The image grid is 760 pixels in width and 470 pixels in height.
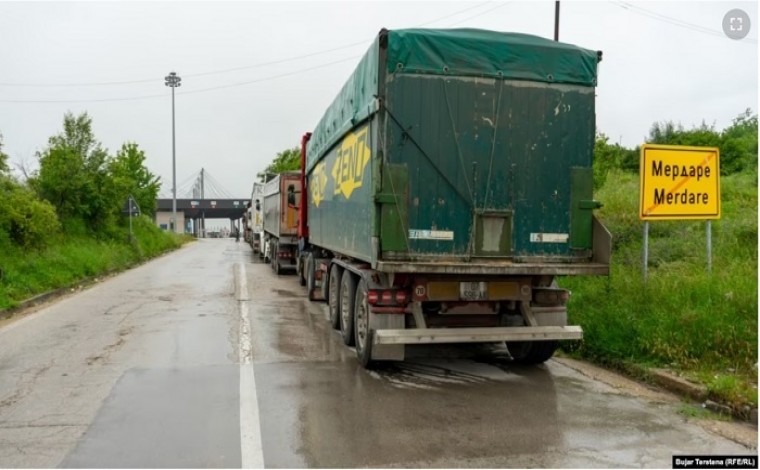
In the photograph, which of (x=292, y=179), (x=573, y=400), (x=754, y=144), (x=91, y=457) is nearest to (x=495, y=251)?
(x=573, y=400)

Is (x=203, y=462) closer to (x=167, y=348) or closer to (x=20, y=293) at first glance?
(x=167, y=348)

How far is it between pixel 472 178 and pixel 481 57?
128cm

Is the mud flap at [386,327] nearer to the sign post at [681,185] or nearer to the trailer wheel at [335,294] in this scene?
the trailer wheel at [335,294]

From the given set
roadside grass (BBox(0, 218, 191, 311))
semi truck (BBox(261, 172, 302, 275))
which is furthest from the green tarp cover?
semi truck (BBox(261, 172, 302, 275))

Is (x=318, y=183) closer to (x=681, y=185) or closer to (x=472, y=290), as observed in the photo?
(x=472, y=290)

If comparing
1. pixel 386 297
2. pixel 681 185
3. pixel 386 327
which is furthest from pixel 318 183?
pixel 681 185

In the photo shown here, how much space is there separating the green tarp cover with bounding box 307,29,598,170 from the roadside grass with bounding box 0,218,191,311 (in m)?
10.2

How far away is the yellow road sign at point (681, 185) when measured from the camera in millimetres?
8648

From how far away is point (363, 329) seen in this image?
7676 millimetres

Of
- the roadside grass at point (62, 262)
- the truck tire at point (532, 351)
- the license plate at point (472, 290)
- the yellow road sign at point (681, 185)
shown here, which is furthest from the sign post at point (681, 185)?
the roadside grass at point (62, 262)

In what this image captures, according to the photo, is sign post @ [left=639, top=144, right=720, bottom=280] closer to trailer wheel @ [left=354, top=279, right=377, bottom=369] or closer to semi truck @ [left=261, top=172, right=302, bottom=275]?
trailer wheel @ [left=354, top=279, right=377, bottom=369]

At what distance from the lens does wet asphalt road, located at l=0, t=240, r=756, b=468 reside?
480 cm

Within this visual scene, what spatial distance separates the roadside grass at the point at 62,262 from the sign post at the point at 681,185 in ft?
39.2

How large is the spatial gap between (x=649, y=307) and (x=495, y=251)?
104 inches
